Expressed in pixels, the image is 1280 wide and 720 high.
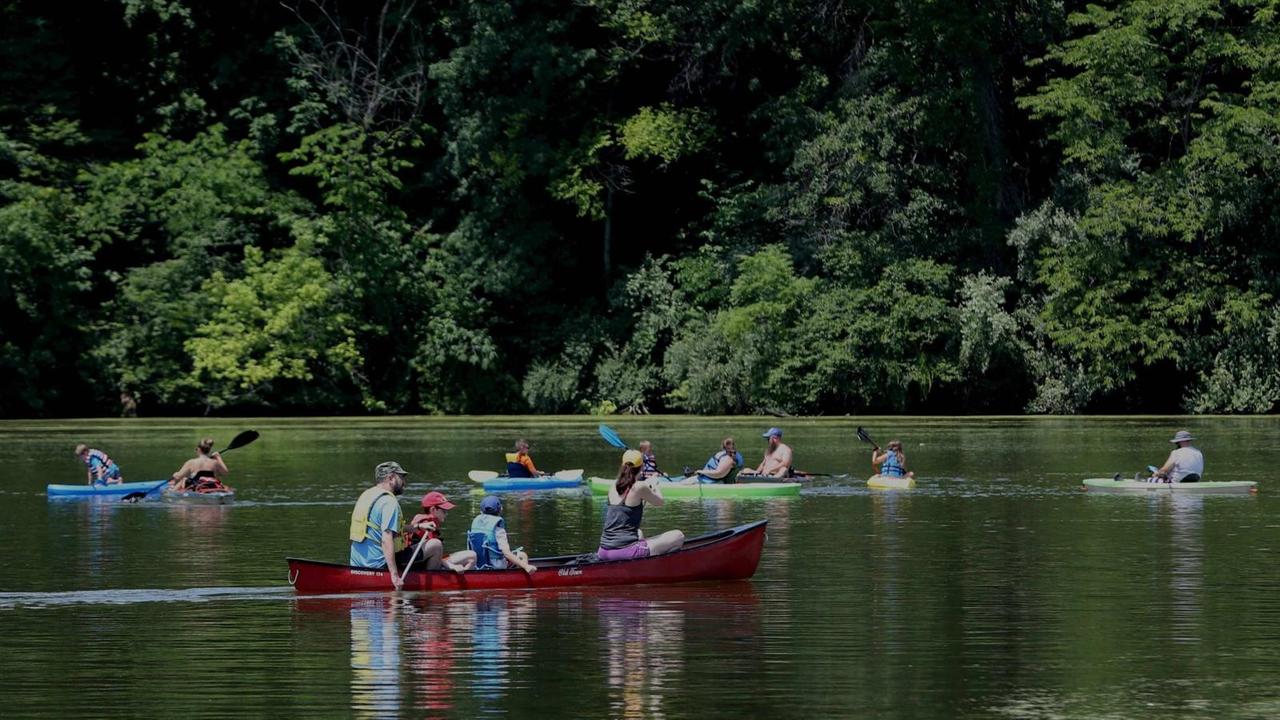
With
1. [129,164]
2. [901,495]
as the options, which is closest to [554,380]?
Answer: [129,164]

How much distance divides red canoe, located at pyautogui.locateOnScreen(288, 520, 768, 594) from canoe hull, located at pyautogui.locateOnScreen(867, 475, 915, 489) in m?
14.2

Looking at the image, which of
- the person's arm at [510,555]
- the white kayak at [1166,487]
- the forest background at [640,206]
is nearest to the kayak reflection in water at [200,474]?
the person's arm at [510,555]

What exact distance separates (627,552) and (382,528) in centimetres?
281

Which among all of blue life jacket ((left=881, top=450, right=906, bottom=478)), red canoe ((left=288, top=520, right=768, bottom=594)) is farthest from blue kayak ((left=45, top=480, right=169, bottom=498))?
red canoe ((left=288, top=520, right=768, bottom=594))

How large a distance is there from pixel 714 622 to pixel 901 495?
53.2 feet

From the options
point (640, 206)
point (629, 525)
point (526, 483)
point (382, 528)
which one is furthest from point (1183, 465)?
point (640, 206)

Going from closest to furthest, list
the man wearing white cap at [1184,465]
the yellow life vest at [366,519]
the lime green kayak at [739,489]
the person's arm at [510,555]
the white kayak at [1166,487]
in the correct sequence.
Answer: the yellow life vest at [366,519]
the person's arm at [510,555]
the white kayak at [1166,487]
the man wearing white cap at [1184,465]
the lime green kayak at [739,489]

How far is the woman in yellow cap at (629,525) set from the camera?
22.9 meters

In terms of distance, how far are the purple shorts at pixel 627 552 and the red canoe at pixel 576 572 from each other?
0.50ft

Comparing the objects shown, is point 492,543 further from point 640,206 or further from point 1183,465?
point 640,206

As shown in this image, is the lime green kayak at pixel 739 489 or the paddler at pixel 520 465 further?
the paddler at pixel 520 465

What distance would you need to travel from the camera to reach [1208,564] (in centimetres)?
2523

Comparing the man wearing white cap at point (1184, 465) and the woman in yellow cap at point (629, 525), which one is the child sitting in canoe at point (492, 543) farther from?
the man wearing white cap at point (1184, 465)

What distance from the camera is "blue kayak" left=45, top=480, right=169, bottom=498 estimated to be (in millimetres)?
36781
